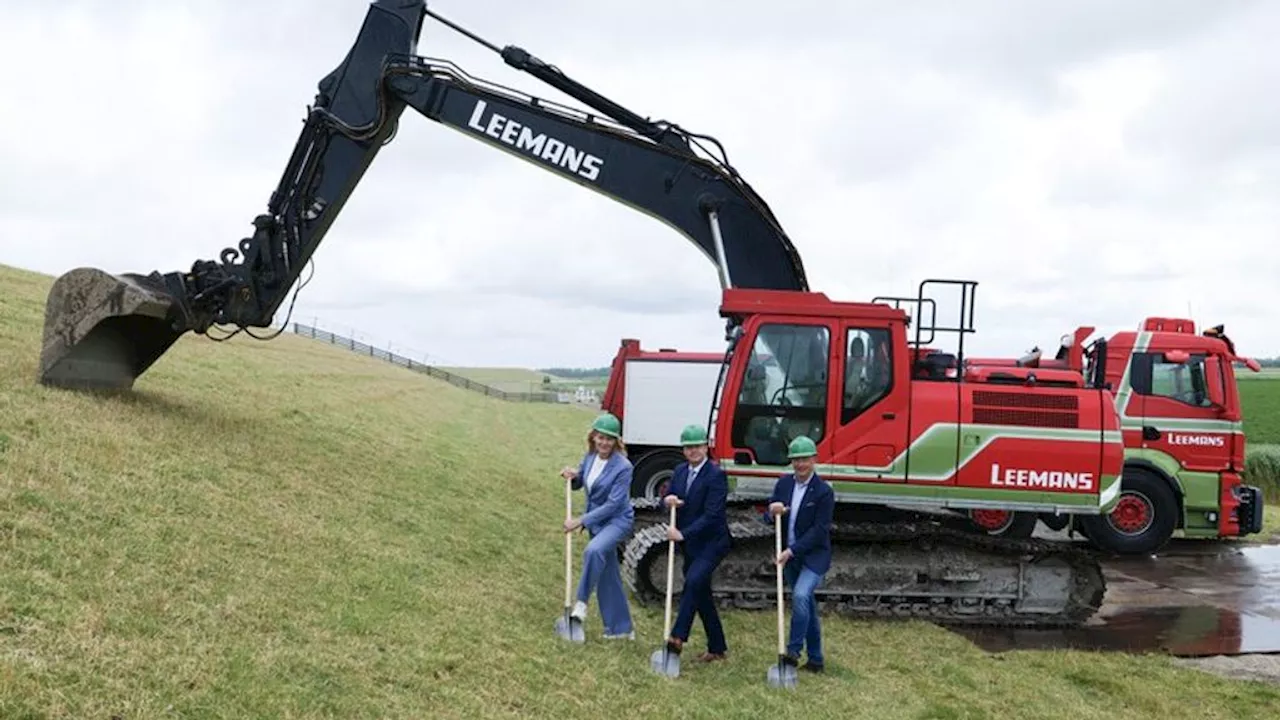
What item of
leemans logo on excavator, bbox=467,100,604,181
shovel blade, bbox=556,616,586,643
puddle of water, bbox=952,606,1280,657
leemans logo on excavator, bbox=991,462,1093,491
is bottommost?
puddle of water, bbox=952,606,1280,657

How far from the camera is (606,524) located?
7.47 meters

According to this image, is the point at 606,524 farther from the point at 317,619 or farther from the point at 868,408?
the point at 868,408

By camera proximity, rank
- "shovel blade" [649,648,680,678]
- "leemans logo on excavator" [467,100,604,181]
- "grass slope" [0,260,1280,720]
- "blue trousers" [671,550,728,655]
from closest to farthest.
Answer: "grass slope" [0,260,1280,720], "shovel blade" [649,648,680,678], "blue trousers" [671,550,728,655], "leemans logo on excavator" [467,100,604,181]

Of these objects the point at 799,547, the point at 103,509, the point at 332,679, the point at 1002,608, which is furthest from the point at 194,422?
the point at 1002,608

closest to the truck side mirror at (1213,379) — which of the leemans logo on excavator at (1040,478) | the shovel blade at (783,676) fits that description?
the leemans logo on excavator at (1040,478)

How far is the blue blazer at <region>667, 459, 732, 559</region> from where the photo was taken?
23.3ft

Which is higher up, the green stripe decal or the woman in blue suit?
the green stripe decal

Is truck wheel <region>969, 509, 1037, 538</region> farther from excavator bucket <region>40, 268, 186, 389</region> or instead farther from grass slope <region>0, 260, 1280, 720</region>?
excavator bucket <region>40, 268, 186, 389</region>

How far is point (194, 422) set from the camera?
36.7 ft

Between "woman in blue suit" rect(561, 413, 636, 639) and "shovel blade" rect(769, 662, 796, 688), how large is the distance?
119cm

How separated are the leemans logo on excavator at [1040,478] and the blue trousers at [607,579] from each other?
4.05m

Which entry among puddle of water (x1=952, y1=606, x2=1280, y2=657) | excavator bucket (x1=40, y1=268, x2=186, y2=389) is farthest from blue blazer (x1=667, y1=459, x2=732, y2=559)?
excavator bucket (x1=40, y1=268, x2=186, y2=389)

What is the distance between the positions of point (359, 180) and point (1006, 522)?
9813 mm

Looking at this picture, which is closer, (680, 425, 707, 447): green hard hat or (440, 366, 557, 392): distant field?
(680, 425, 707, 447): green hard hat
